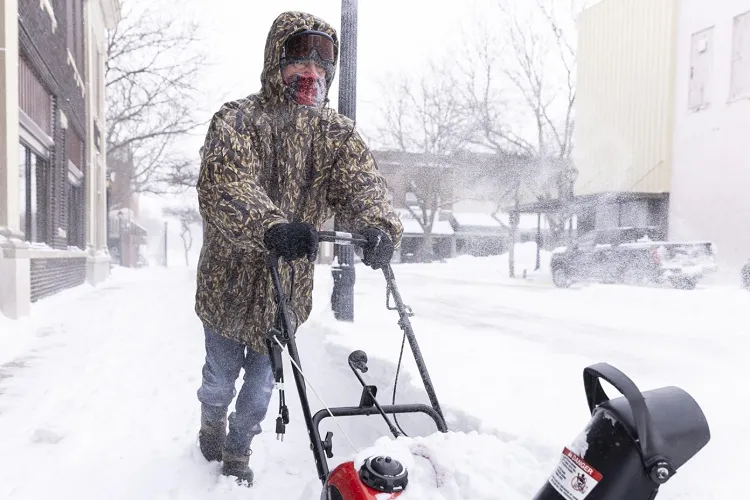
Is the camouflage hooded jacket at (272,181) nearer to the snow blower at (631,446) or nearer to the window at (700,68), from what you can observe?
the snow blower at (631,446)

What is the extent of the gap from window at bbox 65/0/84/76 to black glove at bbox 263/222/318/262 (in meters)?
12.9

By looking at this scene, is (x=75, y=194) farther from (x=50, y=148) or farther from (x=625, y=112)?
(x=625, y=112)

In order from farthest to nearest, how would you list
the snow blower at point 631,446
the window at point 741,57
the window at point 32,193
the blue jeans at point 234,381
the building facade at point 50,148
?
the window at point 741,57
the window at point 32,193
the building facade at point 50,148
the blue jeans at point 234,381
the snow blower at point 631,446

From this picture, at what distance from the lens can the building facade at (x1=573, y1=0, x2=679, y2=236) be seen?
59.8ft

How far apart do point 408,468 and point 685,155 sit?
60.6 feet

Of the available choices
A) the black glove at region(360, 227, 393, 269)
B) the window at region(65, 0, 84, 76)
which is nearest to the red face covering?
the black glove at region(360, 227, 393, 269)

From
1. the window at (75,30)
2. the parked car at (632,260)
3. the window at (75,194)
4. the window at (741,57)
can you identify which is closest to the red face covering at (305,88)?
the parked car at (632,260)

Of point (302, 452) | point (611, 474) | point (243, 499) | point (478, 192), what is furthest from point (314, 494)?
point (478, 192)

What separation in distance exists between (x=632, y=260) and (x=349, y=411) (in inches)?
526

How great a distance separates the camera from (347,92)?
20.8 ft

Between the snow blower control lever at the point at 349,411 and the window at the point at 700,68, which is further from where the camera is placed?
the window at the point at 700,68

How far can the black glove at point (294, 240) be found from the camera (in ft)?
6.35

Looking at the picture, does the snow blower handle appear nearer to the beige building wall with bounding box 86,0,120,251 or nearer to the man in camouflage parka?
the man in camouflage parka

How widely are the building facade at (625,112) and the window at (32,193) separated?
54.3 feet
